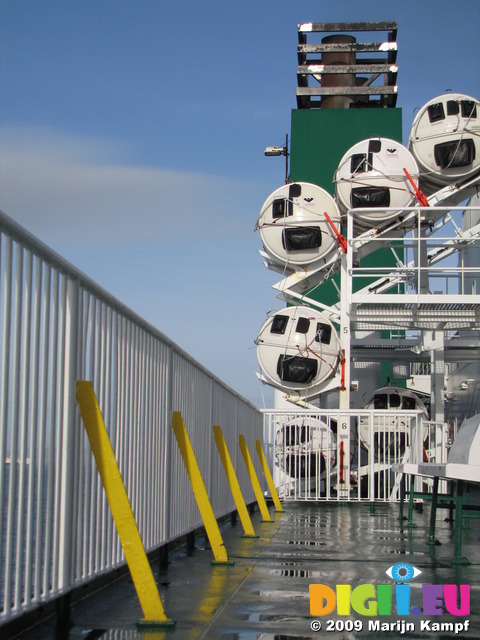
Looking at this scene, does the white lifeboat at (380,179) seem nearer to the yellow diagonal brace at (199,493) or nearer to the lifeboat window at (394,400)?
the lifeboat window at (394,400)

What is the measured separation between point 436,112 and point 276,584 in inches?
705

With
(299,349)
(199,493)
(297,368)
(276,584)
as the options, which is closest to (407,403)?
(297,368)

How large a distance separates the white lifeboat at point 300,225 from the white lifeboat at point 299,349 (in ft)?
5.28

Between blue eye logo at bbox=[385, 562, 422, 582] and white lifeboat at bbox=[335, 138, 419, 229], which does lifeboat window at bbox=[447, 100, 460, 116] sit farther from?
blue eye logo at bbox=[385, 562, 422, 582]

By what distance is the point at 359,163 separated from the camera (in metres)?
22.3

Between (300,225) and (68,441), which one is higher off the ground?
(300,225)

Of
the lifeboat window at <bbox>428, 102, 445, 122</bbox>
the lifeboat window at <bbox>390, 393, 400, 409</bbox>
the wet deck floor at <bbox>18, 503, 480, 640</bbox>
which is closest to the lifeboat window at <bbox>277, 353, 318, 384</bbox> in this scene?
the lifeboat window at <bbox>390, 393, 400, 409</bbox>

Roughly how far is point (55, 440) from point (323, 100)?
37.9 metres

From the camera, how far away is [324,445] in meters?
21.7

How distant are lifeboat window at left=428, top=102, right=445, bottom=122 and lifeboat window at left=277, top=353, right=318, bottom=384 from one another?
6.83 m

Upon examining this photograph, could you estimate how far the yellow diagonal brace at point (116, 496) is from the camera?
491 centimetres

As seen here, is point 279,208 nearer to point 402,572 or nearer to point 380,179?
point 380,179

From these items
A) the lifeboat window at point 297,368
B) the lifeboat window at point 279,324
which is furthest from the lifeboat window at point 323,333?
the lifeboat window at point 279,324

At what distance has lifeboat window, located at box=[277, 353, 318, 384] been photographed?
2270 centimetres
